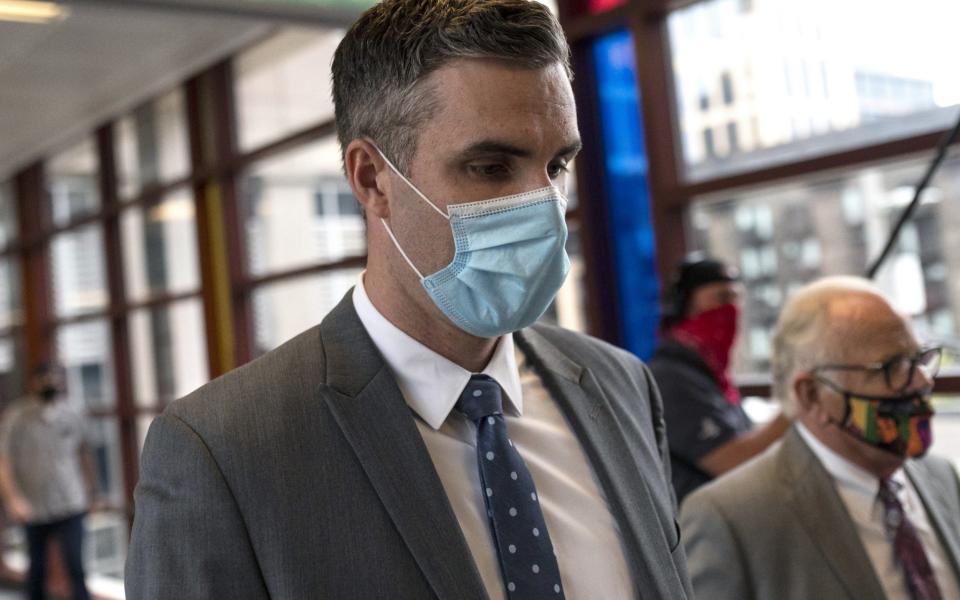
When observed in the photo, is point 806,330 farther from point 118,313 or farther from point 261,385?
point 118,313

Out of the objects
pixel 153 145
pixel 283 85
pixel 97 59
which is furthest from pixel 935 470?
pixel 153 145

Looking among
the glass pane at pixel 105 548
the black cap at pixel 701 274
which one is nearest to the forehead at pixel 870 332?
the black cap at pixel 701 274

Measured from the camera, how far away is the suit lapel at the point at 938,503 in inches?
75.6

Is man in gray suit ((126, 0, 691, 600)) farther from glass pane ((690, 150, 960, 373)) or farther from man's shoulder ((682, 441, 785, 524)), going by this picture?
glass pane ((690, 150, 960, 373))

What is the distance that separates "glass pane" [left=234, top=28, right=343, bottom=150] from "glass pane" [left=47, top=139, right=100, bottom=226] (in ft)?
7.43

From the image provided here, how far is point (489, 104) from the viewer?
1148 millimetres

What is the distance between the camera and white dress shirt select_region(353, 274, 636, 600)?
1.21m

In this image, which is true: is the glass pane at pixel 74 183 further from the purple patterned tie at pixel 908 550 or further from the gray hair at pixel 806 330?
the purple patterned tie at pixel 908 550

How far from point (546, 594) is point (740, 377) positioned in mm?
2855

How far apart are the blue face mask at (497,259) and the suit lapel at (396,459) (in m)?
0.12

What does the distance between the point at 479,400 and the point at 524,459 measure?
0.32 feet

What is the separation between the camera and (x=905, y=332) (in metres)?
1.94

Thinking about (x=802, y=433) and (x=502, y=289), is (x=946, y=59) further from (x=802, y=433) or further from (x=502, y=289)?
(x=502, y=289)

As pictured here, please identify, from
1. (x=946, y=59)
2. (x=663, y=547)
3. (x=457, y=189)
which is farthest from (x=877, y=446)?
(x=946, y=59)
